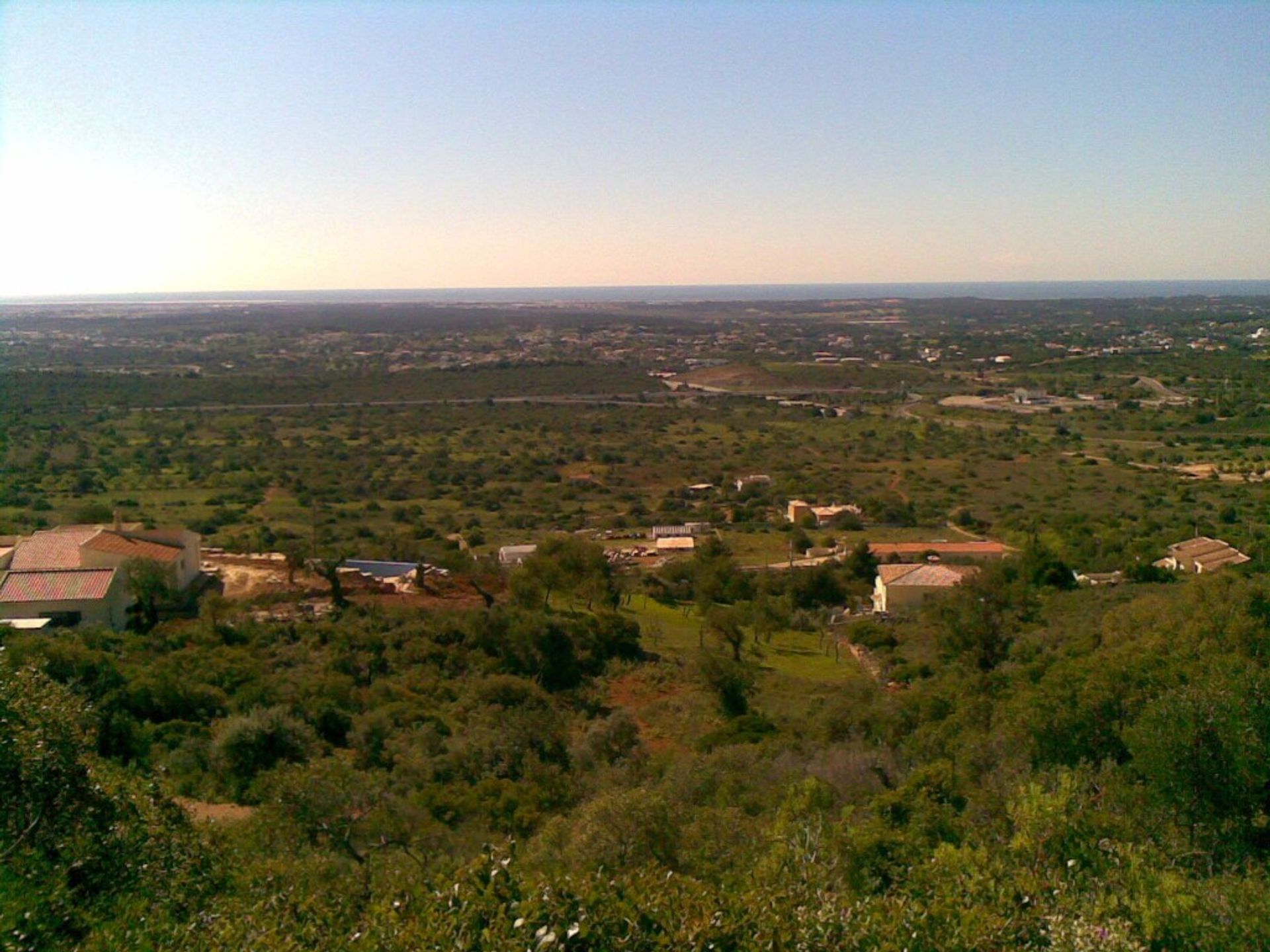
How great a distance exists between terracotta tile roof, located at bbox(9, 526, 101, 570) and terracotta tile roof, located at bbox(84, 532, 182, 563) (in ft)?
0.96

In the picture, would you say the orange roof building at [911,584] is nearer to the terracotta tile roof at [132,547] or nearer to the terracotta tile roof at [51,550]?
the terracotta tile roof at [132,547]

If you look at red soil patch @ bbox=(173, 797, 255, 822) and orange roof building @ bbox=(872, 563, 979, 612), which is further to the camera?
orange roof building @ bbox=(872, 563, 979, 612)

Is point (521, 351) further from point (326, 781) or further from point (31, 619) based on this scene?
point (326, 781)

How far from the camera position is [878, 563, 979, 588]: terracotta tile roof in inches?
955

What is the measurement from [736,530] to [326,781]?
26271 millimetres

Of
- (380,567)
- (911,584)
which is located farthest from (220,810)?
(911,584)

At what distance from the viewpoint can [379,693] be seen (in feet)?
50.2

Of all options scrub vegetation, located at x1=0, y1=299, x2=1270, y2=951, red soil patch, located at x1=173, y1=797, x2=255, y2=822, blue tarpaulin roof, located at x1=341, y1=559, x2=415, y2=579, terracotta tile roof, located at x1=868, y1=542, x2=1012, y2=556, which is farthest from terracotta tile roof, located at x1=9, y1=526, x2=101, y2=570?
terracotta tile roof, located at x1=868, y1=542, x2=1012, y2=556

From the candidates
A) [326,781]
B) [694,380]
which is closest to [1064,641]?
[326,781]

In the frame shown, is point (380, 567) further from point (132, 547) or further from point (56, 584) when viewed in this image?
point (56, 584)

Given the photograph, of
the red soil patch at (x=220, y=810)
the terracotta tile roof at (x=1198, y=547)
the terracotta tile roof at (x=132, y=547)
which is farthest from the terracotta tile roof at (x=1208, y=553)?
the terracotta tile roof at (x=132, y=547)

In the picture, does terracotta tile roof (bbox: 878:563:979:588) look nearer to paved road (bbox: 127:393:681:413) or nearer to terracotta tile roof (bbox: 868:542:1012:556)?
terracotta tile roof (bbox: 868:542:1012:556)

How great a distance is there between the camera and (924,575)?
80.7 ft

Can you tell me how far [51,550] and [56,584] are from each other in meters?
1.63
